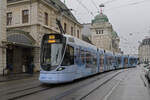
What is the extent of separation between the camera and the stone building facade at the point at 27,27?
23922mm

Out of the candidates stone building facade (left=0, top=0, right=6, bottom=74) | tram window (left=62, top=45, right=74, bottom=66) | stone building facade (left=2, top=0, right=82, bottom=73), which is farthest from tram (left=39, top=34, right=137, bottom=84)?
stone building facade (left=2, top=0, right=82, bottom=73)

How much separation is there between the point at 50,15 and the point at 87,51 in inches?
634

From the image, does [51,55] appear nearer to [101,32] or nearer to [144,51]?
[101,32]

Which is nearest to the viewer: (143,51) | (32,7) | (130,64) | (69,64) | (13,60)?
(69,64)

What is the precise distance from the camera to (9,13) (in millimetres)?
29547

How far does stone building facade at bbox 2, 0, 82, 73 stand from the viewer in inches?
942

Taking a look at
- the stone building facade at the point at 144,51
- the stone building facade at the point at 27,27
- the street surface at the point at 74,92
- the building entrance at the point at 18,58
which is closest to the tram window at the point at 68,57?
the street surface at the point at 74,92

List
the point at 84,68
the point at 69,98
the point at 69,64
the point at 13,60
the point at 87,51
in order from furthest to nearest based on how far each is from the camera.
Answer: the point at 13,60 → the point at 87,51 → the point at 84,68 → the point at 69,64 → the point at 69,98

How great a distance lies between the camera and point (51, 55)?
37.0 ft

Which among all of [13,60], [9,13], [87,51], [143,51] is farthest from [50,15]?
[143,51]

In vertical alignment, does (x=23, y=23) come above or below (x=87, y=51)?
above

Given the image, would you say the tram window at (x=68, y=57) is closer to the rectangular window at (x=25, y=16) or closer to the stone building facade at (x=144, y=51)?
the rectangular window at (x=25, y=16)

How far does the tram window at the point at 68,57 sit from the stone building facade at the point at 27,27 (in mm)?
12154

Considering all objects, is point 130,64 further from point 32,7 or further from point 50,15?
point 32,7
